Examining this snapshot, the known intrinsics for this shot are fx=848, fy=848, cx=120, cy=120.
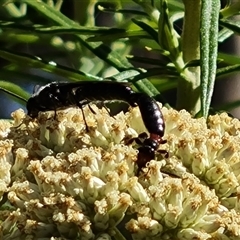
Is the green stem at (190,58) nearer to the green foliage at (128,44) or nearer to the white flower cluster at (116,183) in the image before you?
the green foliage at (128,44)

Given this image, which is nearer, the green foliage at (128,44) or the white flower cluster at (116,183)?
the white flower cluster at (116,183)

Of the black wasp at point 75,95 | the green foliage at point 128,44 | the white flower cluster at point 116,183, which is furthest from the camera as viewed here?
the green foliage at point 128,44

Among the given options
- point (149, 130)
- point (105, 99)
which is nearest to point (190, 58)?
point (105, 99)

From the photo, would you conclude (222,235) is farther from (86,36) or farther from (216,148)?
(86,36)

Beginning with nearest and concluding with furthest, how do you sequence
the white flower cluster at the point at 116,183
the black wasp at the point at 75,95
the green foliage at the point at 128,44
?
1. the white flower cluster at the point at 116,183
2. the black wasp at the point at 75,95
3. the green foliage at the point at 128,44

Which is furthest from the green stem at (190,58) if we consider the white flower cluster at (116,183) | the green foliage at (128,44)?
the white flower cluster at (116,183)

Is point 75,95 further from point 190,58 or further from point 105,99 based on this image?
point 190,58

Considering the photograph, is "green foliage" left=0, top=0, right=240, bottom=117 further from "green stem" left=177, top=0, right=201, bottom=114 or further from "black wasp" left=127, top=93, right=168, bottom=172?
"black wasp" left=127, top=93, right=168, bottom=172
